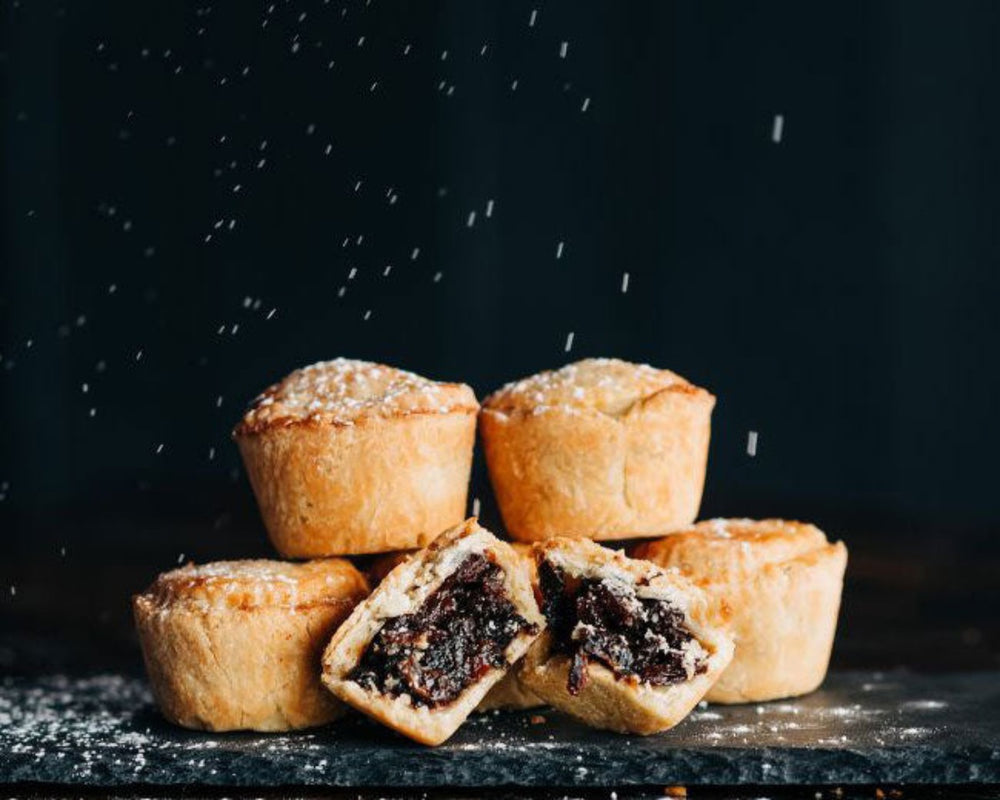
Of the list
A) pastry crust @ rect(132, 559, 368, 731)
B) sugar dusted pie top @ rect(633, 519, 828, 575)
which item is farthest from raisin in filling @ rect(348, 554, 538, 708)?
sugar dusted pie top @ rect(633, 519, 828, 575)

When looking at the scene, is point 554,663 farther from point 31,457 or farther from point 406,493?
point 31,457

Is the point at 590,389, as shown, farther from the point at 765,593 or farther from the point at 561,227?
the point at 561,227

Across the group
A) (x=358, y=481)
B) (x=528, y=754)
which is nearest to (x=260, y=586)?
(x=358, y=481)

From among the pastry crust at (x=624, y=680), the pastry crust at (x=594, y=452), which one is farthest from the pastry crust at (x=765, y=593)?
the pastry crust at (x=624, y=680)

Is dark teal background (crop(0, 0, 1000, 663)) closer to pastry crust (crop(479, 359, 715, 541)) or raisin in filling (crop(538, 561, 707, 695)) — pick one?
pastry crust (crop(479, 359, 715, 541))

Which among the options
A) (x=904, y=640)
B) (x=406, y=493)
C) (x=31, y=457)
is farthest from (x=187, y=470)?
(x=406, y=493)
